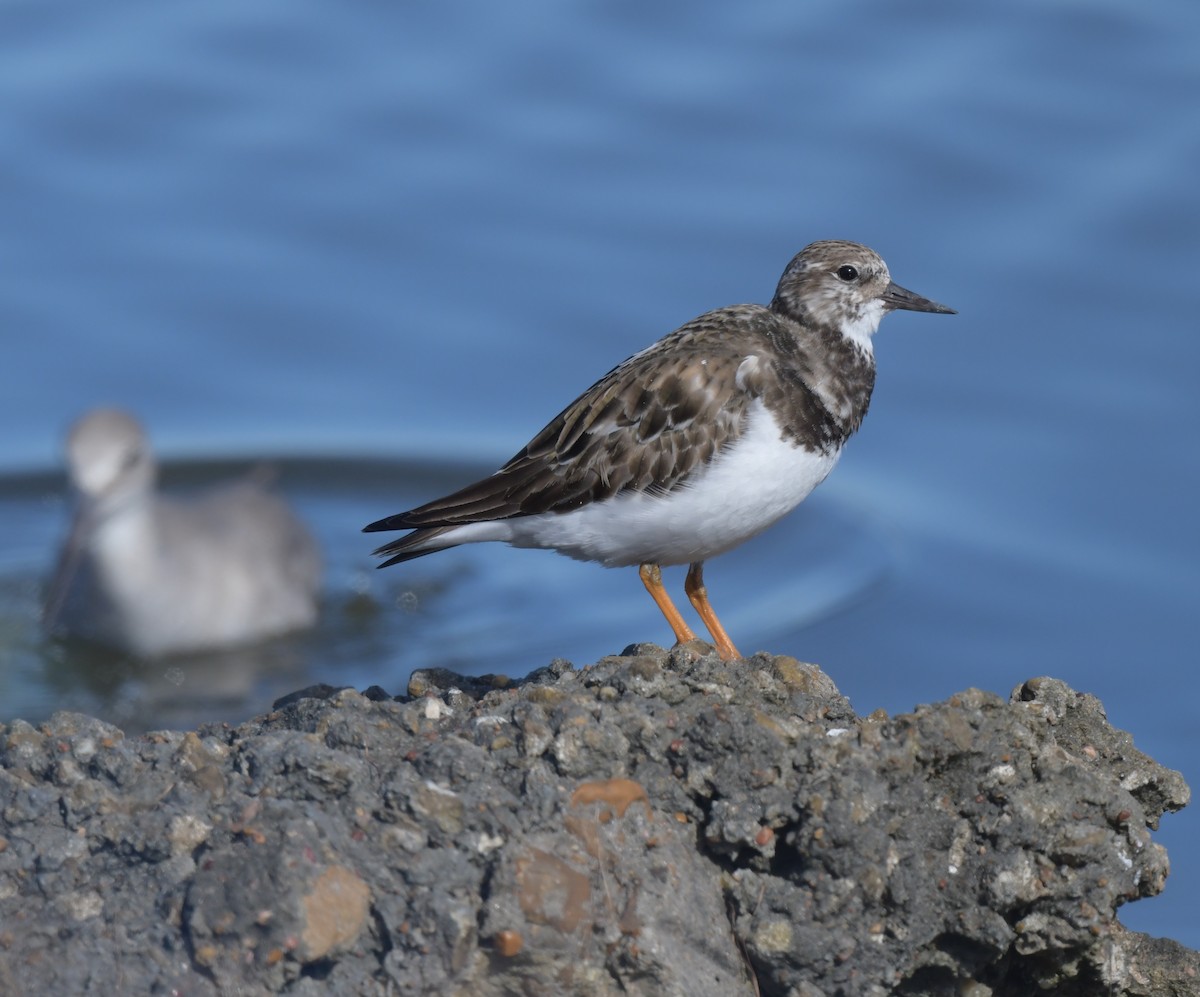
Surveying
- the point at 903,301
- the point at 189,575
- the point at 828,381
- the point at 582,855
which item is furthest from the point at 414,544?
the point at 189,575

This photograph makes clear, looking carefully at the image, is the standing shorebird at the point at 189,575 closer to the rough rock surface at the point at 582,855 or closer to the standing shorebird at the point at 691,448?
the standing shorebird at the point at 691,448

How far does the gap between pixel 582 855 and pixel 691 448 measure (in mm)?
2347

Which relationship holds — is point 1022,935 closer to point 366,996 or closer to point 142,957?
point 366,996

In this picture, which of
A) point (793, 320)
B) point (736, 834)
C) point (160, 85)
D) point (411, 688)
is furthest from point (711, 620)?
point (160, 85)

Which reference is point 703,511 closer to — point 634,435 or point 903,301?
point 634,435

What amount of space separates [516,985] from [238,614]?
593 centimetres

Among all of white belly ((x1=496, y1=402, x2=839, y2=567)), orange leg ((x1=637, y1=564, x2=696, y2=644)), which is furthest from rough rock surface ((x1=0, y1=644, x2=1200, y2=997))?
orange leg ((x1=637, y1=564, x2=696, y2=644))

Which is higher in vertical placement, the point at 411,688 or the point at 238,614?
the point at 238,614

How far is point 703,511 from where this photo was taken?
598 cm

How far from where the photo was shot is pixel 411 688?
5266 millimetres

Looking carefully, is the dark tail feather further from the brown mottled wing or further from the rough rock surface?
the rough rock surface

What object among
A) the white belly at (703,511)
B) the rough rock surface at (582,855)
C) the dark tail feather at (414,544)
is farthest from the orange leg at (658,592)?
the rough rock surface at (582,855)

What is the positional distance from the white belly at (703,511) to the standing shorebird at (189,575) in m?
3.44

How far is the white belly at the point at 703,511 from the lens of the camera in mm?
5949
